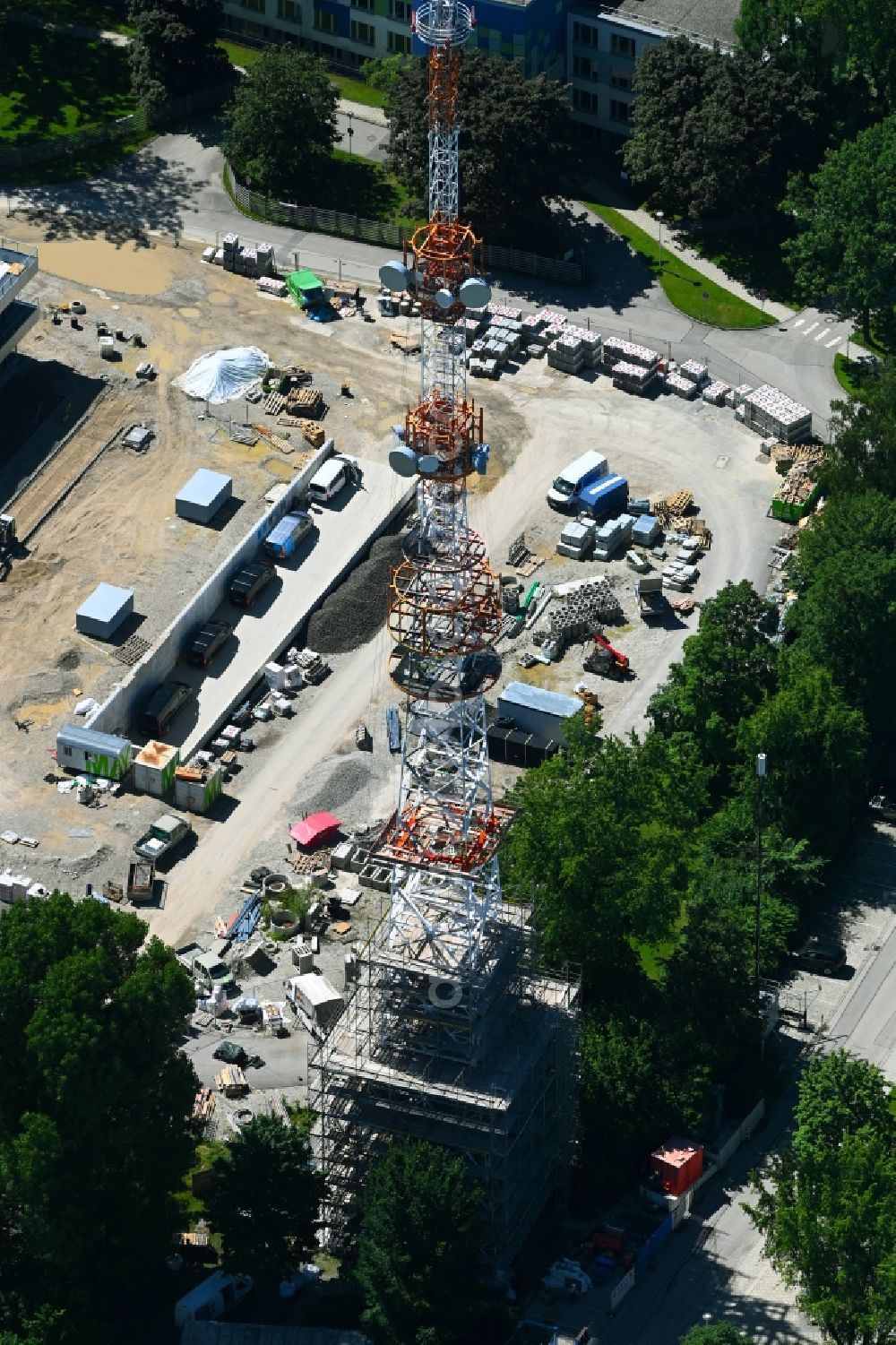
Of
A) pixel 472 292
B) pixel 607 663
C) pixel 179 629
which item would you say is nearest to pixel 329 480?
pixel 179 629

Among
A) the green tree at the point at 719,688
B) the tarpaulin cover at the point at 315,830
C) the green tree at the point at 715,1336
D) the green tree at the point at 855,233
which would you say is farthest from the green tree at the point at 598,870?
the green tree at the point at 855,233

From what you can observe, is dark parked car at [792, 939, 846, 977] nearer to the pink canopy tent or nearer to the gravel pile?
the pink canopy tent

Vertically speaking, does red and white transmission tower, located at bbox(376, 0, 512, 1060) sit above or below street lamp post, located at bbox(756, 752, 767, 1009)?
above

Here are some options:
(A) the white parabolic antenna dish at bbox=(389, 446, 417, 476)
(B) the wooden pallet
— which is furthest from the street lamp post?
(B) the wooden pallet

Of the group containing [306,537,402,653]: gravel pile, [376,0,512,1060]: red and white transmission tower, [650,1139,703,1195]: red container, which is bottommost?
[650,1139,703,1195]: red container

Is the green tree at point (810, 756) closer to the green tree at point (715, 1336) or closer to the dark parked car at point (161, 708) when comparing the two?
the dark parked car at point (161, 708)

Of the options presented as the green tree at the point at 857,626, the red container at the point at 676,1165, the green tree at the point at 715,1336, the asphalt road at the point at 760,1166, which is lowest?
the asphalt road at the point at 760,1166

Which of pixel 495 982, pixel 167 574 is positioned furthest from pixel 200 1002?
pixel 167 574
